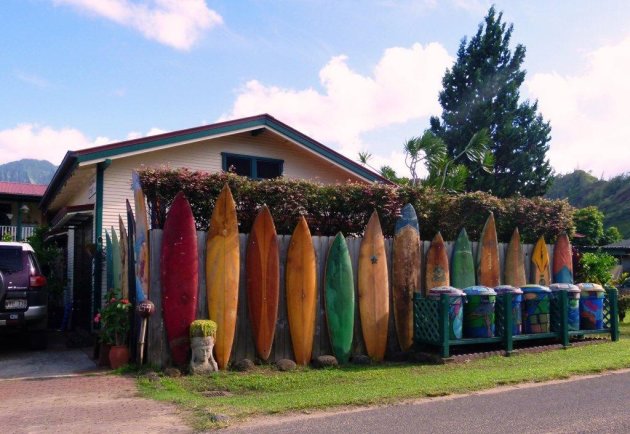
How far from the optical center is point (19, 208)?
2167 centimetres

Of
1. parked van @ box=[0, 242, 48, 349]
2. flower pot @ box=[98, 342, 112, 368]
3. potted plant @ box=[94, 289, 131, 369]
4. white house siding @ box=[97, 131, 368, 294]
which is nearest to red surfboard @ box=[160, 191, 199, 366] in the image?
potted plant @ box=[94, 289, 131, 369]

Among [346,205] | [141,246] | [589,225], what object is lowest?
[141,246]

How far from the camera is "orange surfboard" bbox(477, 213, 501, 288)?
1083 centimetres

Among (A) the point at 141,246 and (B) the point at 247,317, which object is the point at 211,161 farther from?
(B) the point at 247,317

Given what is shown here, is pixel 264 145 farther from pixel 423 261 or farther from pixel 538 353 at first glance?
pixel 538 353

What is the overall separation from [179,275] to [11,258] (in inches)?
149

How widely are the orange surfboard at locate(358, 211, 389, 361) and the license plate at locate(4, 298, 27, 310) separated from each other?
5567 millimetres

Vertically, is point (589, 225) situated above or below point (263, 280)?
above

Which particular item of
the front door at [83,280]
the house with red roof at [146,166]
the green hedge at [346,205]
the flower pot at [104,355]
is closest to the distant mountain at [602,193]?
the house with red roof at [146,166]

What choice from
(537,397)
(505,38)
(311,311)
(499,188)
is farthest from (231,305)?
(505,38)

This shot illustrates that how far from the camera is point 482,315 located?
31.3 ft

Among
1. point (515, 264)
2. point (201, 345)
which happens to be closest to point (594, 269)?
point (515, 264)

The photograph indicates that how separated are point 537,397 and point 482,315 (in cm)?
283

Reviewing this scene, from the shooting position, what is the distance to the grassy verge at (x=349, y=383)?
639 cm
